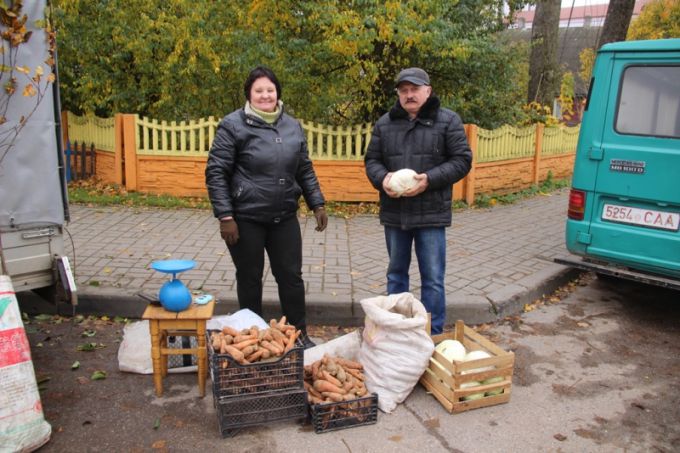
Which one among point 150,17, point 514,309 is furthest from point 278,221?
point 150,17

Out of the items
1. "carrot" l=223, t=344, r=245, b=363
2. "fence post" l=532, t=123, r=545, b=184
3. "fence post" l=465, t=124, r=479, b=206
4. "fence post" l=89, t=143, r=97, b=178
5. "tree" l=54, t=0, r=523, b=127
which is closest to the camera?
"carrot" l=223, t=344, r=245, b=363

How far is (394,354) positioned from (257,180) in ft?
4.74

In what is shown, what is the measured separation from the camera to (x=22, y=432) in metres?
2.93

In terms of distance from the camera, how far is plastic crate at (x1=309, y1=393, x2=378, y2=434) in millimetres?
3273

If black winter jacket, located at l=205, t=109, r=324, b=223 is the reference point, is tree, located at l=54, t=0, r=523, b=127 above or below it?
above

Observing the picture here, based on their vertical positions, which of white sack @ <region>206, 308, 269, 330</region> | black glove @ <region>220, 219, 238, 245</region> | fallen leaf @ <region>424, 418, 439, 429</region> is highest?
black glove @ <region>220, 219, 238, 245</region>

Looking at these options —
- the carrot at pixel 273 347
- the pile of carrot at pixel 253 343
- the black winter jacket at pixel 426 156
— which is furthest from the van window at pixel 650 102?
the carrot at pixel 273 347

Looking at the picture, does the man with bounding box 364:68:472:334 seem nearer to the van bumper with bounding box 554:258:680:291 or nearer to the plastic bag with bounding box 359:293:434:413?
the plastic bag with bounding box 359:293:434:413

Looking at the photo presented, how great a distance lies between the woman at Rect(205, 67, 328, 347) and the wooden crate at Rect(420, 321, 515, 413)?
1.23 m

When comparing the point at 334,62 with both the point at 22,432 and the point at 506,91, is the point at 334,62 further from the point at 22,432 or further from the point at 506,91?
the point at 22,432

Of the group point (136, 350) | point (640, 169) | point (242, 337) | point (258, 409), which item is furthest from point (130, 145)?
point (640, 169)

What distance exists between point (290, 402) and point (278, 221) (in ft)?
4.13

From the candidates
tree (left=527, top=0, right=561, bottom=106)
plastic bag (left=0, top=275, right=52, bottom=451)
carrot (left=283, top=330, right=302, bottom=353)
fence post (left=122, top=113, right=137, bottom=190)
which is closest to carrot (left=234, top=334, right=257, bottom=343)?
carrot (left=283, top=330, right=302, bottom=353)

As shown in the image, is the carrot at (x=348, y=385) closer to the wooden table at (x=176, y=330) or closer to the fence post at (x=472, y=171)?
the wooden table at (x=176, y=330)
